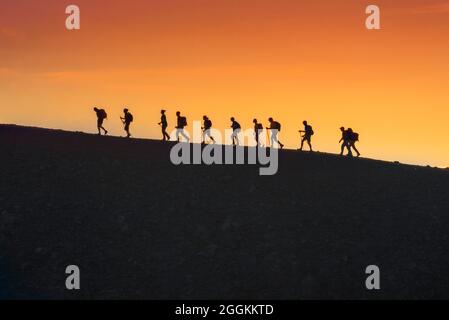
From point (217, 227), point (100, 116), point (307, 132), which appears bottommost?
point (217, 227)

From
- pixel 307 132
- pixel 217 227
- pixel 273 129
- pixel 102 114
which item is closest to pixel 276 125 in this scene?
pixel 273 129

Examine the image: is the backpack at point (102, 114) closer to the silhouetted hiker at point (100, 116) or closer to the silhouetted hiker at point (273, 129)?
the silhouetted hiker at point (100, 116)

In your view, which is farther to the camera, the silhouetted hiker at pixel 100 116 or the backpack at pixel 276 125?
the silhouetted hiker at pixel 100 116

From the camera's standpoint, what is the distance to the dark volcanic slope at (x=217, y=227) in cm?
3180

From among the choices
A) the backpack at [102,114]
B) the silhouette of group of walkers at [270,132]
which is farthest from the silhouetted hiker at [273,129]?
the backpack at [102,114]

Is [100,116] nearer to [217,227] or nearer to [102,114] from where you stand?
[102,114]

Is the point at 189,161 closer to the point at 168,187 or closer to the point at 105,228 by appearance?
the point at 168,187

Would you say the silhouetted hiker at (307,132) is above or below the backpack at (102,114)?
below

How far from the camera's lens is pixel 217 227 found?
119 feet

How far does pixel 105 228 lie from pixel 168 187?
5427 millimetres

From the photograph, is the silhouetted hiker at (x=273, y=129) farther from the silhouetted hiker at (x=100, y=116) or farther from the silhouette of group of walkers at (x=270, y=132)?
the silhouetted hiker at (x=100, y=116)

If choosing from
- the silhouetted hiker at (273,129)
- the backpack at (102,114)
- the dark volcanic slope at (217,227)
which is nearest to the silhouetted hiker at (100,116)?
the backpack at (102,114)

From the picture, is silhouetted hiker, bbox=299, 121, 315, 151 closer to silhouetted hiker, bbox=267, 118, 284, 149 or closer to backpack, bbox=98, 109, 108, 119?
silhouetted hiker, bbox=267, 118, 284, 149

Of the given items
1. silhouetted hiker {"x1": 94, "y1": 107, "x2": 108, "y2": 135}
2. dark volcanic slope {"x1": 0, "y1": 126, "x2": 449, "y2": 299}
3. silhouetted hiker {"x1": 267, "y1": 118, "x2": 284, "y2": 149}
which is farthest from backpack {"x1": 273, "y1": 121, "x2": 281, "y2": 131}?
silhouetted hiker {"x1": 94, "y1": 107, "x2": 108, "y2": 135}
